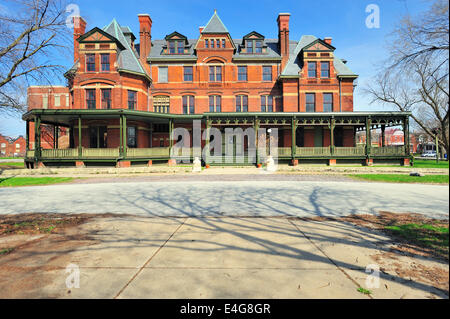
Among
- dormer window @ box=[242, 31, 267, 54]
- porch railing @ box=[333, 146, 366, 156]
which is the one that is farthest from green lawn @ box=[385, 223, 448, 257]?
dormer window @ box=[242, 31, 267, 54]

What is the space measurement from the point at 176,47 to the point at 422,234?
94.4ft

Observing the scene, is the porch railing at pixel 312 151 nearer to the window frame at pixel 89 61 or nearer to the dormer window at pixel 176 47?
the dormer window at pixel 176 47

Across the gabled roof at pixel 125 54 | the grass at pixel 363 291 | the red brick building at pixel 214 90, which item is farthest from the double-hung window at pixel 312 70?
the grass at pixel 363 291

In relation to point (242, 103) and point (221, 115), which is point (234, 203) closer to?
point (221, 115)

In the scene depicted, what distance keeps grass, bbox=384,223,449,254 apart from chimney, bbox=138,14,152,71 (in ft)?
91.8

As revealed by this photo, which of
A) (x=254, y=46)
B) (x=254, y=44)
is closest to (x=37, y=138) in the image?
(x=254, y=46)

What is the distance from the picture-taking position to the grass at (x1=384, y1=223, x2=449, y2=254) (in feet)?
13.1

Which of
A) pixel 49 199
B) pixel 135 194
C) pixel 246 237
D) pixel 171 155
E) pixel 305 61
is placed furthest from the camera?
pixel 305 61

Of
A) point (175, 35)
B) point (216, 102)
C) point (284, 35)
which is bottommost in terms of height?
point (216, 102)

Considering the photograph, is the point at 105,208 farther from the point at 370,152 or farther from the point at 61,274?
the point at 370,152

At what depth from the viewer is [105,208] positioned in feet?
23.0

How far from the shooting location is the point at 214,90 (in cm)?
2681
